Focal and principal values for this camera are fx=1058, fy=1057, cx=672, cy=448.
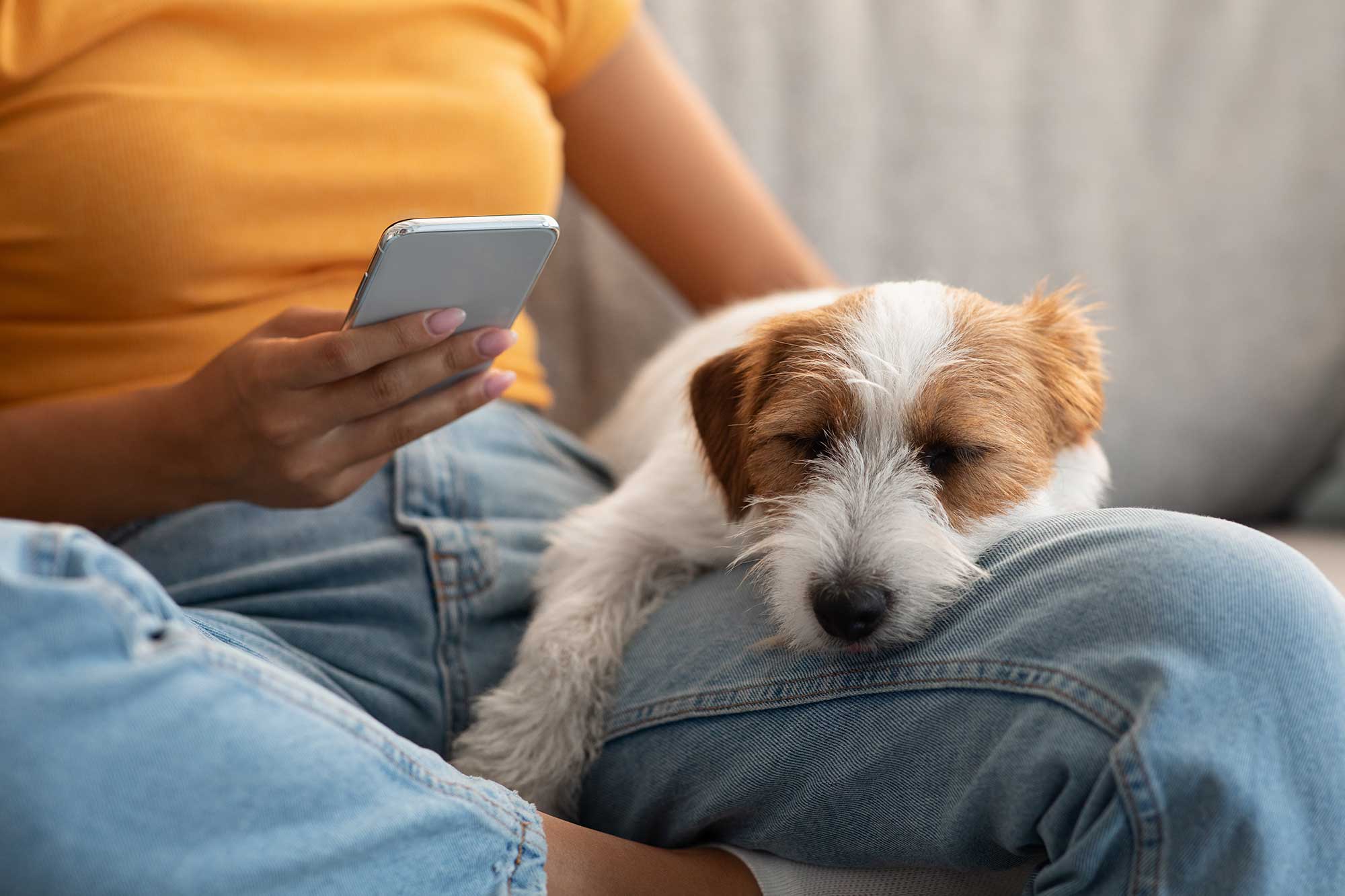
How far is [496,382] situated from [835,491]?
17.7 inches

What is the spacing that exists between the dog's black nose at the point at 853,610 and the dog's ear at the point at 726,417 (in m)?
0.29

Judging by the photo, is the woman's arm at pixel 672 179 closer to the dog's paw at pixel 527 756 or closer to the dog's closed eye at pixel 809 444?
the dog's closed eye at pixel 809 444

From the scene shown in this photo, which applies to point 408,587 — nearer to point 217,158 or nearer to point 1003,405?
point 217,158

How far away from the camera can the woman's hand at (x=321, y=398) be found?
1.23 m

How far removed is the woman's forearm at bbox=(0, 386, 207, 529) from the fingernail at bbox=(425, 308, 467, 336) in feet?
1.34

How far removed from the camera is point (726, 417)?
1482 millimetres

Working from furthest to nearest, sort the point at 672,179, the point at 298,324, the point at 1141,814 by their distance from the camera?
the point at 672,179 → the point at 298,324 → the point at 1141,814

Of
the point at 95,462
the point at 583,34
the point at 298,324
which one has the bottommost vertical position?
the point at 95,462

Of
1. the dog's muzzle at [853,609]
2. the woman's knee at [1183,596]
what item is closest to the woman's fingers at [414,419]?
the dog's muzzle at [853,609]

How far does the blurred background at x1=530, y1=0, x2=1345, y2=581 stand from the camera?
2.26 m

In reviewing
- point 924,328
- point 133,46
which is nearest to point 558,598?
point 924,328

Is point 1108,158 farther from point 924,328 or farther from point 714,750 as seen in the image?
point 714,750

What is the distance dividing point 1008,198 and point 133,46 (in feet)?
5.62

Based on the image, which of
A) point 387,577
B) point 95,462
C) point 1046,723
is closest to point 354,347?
point 387,577
